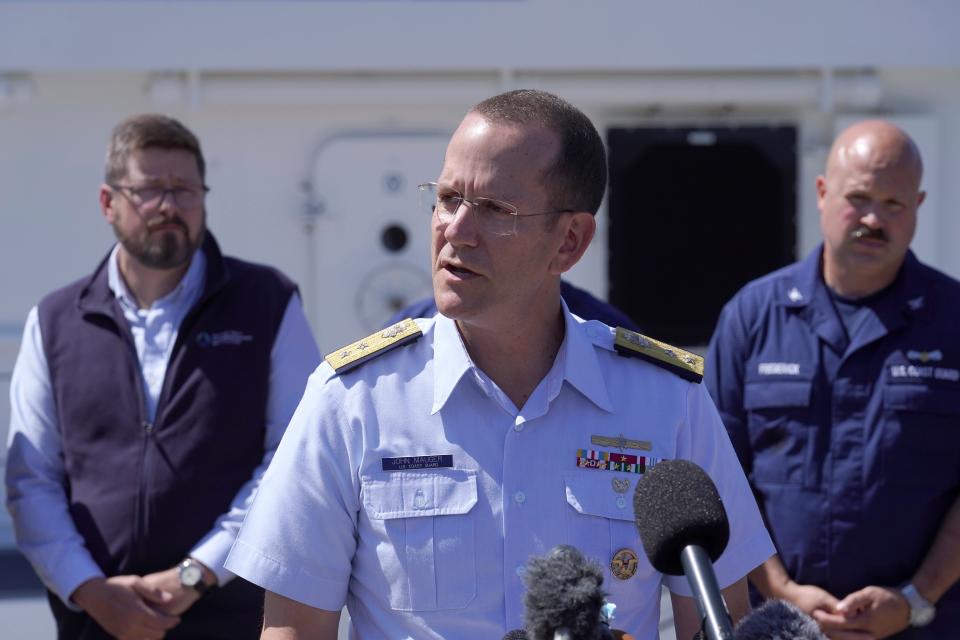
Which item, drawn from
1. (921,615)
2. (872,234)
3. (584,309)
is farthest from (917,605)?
(584,309)

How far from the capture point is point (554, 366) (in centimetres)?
182

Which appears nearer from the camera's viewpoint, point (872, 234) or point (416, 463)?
point (416, 463)

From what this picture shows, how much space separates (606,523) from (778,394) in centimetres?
143

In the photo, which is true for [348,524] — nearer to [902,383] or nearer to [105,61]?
[902,383]

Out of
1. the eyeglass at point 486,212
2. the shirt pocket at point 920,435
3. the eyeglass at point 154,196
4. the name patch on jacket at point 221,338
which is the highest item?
the eyeglass at point 154,196

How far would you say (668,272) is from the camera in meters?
4.50

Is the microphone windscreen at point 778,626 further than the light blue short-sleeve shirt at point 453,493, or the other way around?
the light blue short-sleeve shirt at point 453,493

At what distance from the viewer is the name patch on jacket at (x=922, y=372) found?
9.86ft

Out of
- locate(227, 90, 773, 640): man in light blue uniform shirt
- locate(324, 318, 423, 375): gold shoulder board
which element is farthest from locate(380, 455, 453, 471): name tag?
locate(324, 318, 423, 375): gold shoulder board

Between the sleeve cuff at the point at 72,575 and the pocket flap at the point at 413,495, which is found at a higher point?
the pocket flap at the point at 413,495

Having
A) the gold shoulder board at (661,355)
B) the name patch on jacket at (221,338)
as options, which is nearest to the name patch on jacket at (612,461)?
the gold shoulder board at (661,355)

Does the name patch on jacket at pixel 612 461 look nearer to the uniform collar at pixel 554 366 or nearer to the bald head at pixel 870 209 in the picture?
the uniform collar at pixel 554 366

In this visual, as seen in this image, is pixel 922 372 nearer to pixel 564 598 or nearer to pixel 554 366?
pixel 554 366

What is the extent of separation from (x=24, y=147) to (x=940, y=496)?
3.39m
